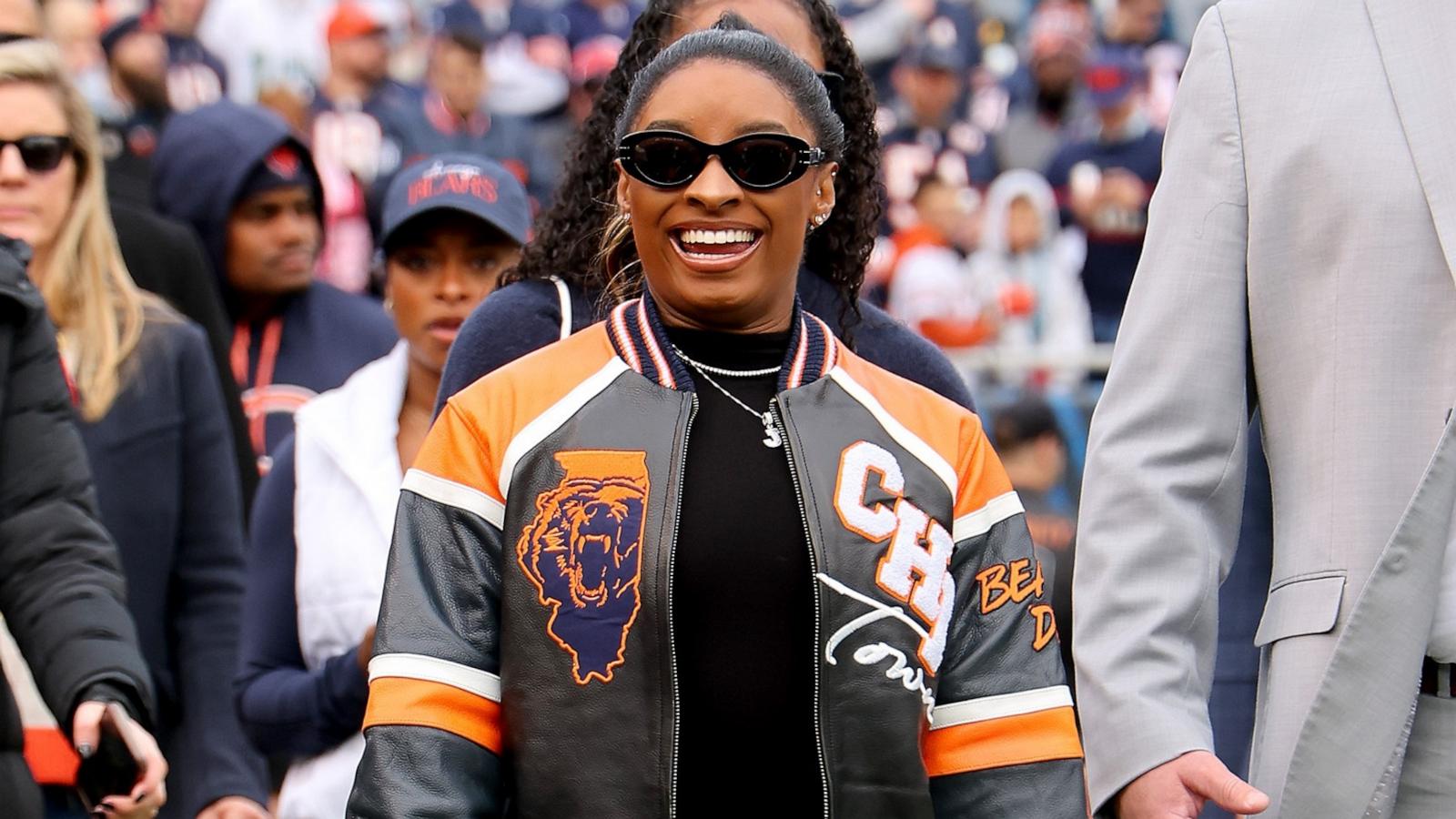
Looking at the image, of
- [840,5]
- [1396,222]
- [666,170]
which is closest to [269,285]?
[666,170]

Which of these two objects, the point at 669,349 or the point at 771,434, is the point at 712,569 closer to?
the point at 771,434

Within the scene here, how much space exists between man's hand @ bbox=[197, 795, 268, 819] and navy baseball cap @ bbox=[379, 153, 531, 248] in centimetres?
125

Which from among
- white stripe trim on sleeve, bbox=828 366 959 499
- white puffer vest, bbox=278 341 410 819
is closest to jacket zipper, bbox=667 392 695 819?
white stripe trim on sleeve, bbox=828 366 959 499

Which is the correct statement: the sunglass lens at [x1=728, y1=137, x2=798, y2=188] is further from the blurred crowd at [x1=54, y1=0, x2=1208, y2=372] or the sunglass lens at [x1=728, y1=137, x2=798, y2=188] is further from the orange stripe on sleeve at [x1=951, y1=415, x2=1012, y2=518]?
the blurred crowd at [x1=54, y1=0, x2=1208, y2=372]

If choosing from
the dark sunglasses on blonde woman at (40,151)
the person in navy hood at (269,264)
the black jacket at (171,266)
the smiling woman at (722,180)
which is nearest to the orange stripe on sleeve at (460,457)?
the smiling woman at (722,180)

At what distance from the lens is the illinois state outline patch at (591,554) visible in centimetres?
318

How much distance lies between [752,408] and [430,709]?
62 centimetres

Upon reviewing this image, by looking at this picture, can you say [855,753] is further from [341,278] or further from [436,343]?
[341,278]

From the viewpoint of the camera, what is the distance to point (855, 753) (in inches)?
126

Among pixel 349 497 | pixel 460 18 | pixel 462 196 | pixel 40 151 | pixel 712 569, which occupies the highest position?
pixel 40 151

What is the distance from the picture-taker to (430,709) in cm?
318

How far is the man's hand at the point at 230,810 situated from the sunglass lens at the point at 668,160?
220cm

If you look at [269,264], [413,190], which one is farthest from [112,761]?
[269,264]

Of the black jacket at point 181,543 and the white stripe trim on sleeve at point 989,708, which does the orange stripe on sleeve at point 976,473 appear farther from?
the black jacket at point 181,543
